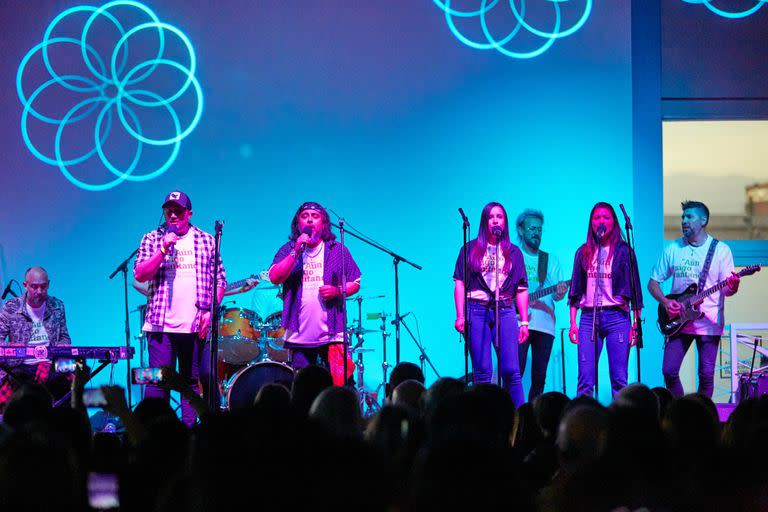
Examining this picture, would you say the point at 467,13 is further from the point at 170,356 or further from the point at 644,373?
the point at 170,356

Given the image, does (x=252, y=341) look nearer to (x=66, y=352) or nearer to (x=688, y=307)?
(x=66, y=352)

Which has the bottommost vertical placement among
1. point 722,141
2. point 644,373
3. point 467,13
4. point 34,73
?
point 644,373

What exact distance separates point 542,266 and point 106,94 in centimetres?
479

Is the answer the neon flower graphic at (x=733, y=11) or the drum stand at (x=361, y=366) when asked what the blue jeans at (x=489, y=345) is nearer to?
the drum stand at (x=361, y=366)

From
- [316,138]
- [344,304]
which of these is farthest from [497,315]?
[316,138]

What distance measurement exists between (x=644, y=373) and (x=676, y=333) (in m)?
1.82

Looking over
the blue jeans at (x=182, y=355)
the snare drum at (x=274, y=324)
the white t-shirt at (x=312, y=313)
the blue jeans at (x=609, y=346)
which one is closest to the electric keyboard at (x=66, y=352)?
the blue jeans at (x=182, y=355)

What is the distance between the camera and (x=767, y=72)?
32.9 ft

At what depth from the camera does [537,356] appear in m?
8.72

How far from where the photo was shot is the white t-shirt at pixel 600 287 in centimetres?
746

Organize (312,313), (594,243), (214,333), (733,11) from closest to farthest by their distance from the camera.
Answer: (214,333)
(312,313)
(594,243)
(733,11)

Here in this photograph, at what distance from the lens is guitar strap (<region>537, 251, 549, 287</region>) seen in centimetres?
907

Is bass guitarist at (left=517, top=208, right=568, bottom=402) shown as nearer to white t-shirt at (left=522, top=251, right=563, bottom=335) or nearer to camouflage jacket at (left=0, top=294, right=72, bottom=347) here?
white t-shirt at (left=522, top=251, right=563, bottom=335)

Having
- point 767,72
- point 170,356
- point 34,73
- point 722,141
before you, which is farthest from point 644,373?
point 34,73
